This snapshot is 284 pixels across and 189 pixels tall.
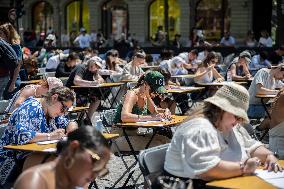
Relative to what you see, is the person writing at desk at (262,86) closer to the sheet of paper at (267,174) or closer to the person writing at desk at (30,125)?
the person writing at desk at (30,125)

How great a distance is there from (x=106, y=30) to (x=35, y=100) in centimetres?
3826

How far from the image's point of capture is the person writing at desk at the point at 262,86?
1027 centimetres

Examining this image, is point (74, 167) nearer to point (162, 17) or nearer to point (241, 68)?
→ point (241, 68)

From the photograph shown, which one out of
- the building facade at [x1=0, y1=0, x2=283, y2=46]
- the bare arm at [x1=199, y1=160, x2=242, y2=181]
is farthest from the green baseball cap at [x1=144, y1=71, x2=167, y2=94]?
the building facade at [x1=0, y1=0, x2=283, y2=46]

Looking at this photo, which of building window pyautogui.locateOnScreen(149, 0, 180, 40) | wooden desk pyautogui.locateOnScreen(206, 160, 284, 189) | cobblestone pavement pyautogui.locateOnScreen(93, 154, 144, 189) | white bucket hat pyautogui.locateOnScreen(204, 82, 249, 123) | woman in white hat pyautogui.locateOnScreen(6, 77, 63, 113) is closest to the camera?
wooden desk pyautogui.locateOnScreen(206, 160, 284, 189)

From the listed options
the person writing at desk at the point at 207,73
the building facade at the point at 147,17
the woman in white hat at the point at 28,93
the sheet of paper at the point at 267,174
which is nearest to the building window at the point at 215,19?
the building facade at the point at 147,17

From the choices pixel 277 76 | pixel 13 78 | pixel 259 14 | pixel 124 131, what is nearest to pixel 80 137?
pixel 124 131

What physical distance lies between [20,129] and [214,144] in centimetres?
216

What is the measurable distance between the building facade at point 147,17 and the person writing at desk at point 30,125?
32.1m

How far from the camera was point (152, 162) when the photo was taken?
4270mm

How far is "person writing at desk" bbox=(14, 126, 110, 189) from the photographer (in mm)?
2666

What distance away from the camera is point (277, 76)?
34.7ft

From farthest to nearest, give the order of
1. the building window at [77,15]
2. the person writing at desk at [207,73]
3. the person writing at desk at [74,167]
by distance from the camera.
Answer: the building window at [77,15]
the person writing at desk at [207,73]
the person writing at desk at [74,167]

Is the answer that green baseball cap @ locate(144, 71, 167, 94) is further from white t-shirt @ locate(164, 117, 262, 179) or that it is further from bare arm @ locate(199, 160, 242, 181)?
bare arm @ locate(199, 160, 242, 181)
